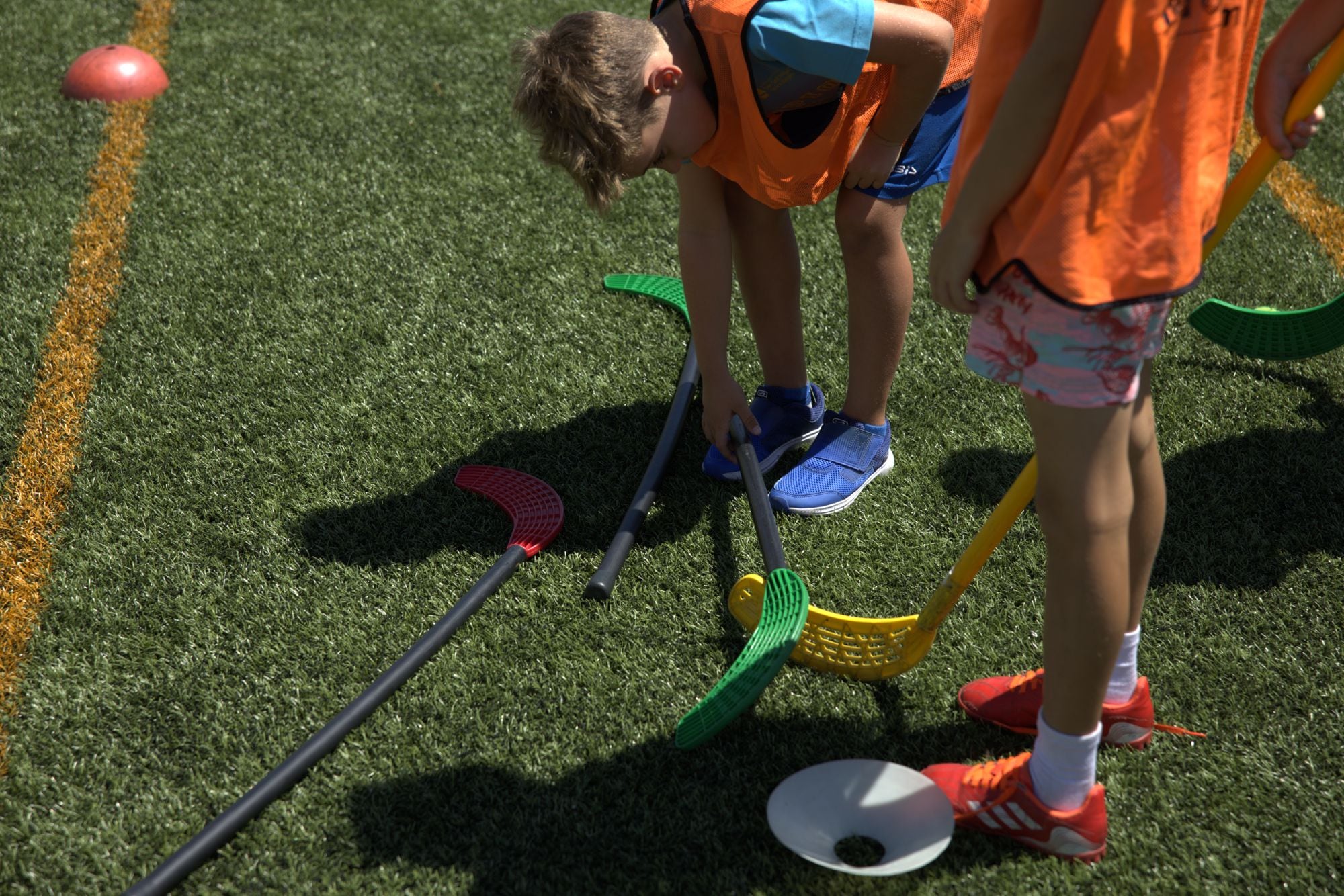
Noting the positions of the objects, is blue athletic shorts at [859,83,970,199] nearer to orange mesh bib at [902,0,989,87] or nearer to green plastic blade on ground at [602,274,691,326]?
orange mesh bib at [902,0,989,87]

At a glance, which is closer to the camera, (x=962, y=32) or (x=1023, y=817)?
(x=1023, y=817)

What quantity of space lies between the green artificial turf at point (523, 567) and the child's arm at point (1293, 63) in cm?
Answer: 107

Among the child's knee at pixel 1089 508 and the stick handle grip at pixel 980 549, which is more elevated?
the child's knee at pixel 1089 508

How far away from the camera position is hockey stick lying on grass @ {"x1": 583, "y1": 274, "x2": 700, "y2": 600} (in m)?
2.36

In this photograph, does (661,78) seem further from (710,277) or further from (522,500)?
(522,500)

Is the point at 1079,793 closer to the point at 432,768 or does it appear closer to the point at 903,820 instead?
the point at 903,820

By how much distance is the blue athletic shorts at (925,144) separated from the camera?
2.32 m

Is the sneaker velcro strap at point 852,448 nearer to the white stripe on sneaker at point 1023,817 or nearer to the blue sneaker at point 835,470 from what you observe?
the blue sneaker at point 835,470

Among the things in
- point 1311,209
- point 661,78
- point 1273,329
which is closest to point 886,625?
point 661,78

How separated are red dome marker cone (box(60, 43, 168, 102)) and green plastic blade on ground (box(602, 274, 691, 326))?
2.50m

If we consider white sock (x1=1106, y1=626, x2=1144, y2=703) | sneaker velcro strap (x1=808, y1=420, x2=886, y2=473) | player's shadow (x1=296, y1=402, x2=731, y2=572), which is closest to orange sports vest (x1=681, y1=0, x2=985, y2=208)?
sneaker velcro strap (x1=808, y1=420, x2=886, y2=473)

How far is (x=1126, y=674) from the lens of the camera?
1852 mm

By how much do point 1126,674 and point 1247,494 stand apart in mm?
939

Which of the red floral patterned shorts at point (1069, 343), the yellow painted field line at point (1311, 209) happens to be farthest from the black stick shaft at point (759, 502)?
the yellow painted field line at point (1311, 209)
